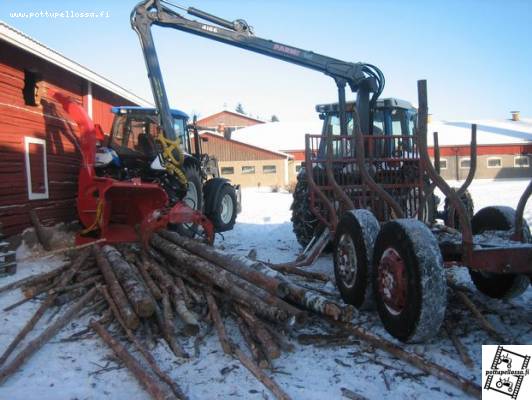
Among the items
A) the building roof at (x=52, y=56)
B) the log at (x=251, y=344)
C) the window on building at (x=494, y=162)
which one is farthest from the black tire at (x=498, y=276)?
the window on building at (x=494, y=162)

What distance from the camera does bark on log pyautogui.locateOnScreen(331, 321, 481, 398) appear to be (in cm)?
305

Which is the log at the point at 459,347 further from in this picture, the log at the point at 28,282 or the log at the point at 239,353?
the log at the point at 28,282

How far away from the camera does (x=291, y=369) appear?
11.5 feet

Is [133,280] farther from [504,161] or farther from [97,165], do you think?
[504,161]

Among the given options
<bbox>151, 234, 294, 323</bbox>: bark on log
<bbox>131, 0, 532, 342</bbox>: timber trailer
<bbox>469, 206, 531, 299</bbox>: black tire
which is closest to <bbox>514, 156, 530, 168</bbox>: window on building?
<bbox>131, 0, 532, 342</bbox>: timber trailer

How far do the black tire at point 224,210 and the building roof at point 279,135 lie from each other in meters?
24.0

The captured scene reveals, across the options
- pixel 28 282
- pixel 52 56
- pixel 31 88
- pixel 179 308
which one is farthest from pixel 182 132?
pixel 179 308

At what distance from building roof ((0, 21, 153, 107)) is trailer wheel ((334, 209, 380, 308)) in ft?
18.8

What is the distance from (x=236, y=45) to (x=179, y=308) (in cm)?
599

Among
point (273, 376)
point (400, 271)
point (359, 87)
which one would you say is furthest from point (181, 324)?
point (359, 87)

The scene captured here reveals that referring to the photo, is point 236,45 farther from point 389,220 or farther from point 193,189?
point 389,220

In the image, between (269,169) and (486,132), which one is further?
(486,132)

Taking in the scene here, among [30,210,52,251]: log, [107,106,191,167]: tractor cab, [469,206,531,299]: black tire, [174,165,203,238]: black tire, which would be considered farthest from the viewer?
[107,106,191,167]: tractor cab

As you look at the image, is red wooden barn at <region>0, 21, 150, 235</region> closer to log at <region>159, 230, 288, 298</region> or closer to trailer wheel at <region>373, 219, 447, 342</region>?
log at <region>159, 230, 288, 298</region>
